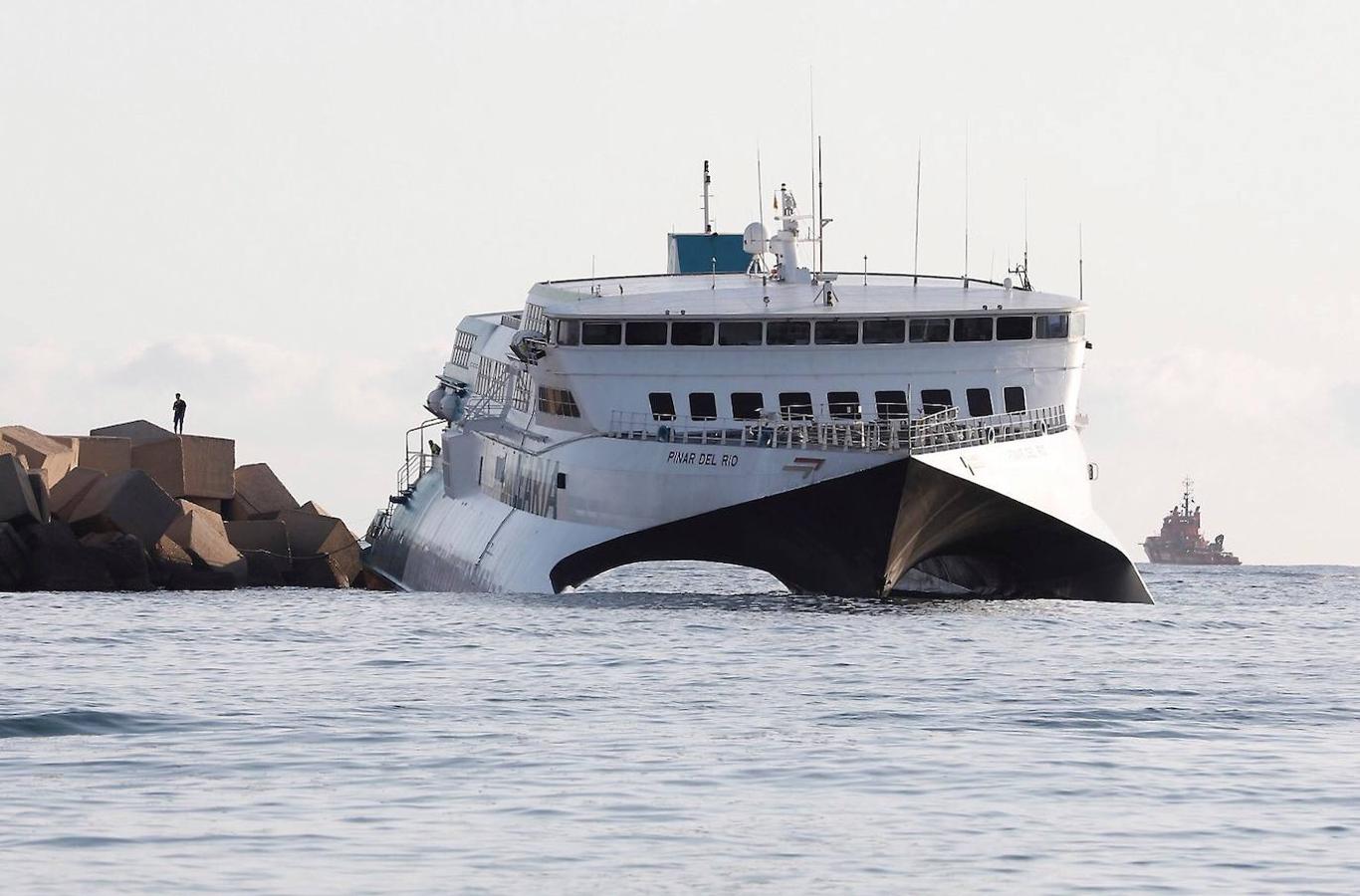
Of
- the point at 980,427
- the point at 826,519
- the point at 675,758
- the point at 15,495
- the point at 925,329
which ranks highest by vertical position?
the point at 925,329

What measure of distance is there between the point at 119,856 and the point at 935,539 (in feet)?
98.3

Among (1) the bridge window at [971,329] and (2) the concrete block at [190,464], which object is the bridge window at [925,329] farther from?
(2) the concrete block at [190,464]

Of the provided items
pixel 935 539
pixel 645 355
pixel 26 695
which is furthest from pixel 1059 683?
pixel 645 355

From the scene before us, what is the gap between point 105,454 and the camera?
225 ft

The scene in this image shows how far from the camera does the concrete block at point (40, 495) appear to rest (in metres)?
59.5

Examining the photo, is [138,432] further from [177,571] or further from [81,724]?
[81,724]

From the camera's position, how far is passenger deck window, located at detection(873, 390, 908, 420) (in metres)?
49.8

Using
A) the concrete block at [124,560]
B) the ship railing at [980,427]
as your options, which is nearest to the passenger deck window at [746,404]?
the ship railing at [980,427]

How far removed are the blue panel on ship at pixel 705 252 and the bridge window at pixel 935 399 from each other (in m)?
26.5

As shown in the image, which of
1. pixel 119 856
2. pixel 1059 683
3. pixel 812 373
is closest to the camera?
pixel 119 856

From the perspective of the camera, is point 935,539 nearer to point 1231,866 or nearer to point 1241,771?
point 1241,771

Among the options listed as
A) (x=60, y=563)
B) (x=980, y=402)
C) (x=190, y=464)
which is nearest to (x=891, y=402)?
(x=980, y=402)

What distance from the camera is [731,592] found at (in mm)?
56969

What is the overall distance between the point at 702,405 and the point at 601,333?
8.02 feet
